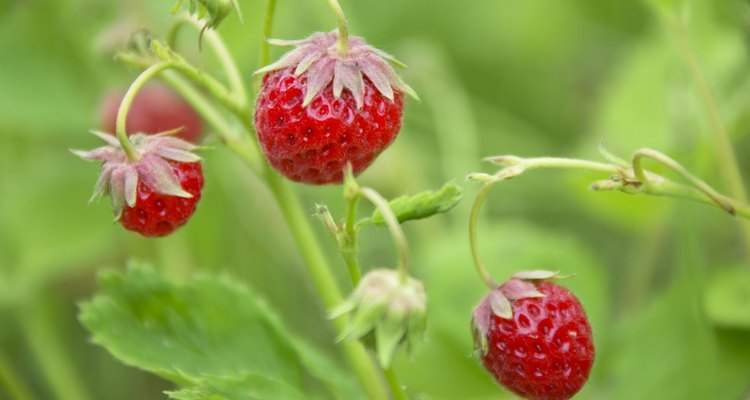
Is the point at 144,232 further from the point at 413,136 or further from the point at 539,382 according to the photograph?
the point at 413,136

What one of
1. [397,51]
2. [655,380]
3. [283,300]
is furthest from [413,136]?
[655,380]

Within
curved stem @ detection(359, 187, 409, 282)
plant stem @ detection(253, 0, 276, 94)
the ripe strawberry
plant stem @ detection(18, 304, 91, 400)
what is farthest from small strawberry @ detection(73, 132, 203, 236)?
plant stem @ detection(18, 304, 91, 400)

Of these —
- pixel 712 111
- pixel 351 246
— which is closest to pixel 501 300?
pixel 351 246

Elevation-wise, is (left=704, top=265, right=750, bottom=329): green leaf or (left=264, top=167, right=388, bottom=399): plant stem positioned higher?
(left=264, top=167, right=388, bottom=399): plant stem

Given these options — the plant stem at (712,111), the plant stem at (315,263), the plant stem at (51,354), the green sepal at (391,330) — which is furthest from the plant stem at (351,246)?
the plant stem at (51,354)

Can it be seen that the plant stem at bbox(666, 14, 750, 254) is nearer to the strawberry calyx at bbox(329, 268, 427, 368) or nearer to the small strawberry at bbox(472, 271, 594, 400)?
the small strawberry at bbox(472, 271, 594, 400)

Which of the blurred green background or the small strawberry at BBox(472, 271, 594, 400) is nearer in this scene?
the small strawberry at BBox(472, 271, 594, 400)

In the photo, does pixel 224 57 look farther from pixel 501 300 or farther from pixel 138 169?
pixel 501 300

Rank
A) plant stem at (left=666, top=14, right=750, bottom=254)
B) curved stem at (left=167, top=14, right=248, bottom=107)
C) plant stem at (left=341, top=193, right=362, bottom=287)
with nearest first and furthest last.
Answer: plant stem at (left=341, top=193, right=362, bottom=287) < curved stem at (left=167, top=14, right=248, bottom=107) < plant stem at (left=666, top=14, right=750, bottom=254)
